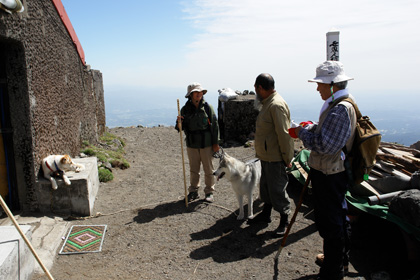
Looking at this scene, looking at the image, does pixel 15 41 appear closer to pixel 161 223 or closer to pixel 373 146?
pixel 161 223

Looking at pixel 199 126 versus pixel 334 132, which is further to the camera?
pixel 199 126

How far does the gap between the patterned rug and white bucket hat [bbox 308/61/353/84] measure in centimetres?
411

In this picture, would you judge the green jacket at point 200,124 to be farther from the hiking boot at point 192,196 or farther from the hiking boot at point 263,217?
the hiking boot at point 263,217

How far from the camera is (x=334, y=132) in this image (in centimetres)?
318

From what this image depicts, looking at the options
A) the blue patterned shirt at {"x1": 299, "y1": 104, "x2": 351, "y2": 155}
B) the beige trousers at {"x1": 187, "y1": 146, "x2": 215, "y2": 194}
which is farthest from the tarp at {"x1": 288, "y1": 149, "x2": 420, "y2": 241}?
→ the beige trousers at {"x1": 187, "y1": 146, "x2": 215, "y2": 194}

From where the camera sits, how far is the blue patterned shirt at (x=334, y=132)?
314 centimetres

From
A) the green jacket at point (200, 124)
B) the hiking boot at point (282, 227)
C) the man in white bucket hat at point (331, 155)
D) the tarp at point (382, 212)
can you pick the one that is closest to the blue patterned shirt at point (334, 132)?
the man in white bucket hat at point (331, 155)

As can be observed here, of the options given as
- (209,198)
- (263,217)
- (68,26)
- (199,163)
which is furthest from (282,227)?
(68,26)

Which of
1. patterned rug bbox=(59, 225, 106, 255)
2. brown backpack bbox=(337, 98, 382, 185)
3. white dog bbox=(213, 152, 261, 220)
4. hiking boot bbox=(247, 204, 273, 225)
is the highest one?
brown backpack bbox=(337, 98, 382, 185)

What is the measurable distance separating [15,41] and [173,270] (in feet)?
14.4

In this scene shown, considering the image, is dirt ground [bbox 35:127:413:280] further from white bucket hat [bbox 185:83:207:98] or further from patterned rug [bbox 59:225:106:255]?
white bucket hat [bbox 185:83:207:98]

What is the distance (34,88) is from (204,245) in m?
4.13

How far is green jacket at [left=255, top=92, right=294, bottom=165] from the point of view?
178 inches

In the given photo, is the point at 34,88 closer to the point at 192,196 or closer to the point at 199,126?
the point at 199,126
